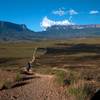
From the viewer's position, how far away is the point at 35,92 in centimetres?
1193

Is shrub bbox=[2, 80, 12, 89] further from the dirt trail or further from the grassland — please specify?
the grassland

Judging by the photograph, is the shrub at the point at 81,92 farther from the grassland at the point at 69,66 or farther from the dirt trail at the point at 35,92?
the dirt trail at the point at 35,92

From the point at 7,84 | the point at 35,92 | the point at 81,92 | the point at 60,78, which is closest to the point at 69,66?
the point at 60,78

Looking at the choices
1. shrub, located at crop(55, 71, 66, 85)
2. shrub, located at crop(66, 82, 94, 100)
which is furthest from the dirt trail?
shrub, located at crop(66, 82, 94, 100)

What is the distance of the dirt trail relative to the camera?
11.2 m

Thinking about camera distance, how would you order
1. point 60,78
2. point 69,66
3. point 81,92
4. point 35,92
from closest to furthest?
point 81,92 < point 35,92 < point 60,78 < point 69,66

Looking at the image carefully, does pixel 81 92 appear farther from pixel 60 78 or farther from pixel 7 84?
pixel 7 84

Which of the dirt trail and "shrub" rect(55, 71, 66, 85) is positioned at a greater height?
"shrub" rect(55, 71, 66, 85)

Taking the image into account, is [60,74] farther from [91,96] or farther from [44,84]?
[91,96]

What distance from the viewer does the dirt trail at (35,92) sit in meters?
11.2

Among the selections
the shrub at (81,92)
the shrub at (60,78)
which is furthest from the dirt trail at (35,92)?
the shrub at (81,92)

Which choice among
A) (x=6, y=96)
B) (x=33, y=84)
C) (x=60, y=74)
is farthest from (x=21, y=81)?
(x=6, y=96)

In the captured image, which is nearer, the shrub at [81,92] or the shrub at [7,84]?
the shrub at [81,92]

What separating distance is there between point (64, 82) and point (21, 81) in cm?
238
